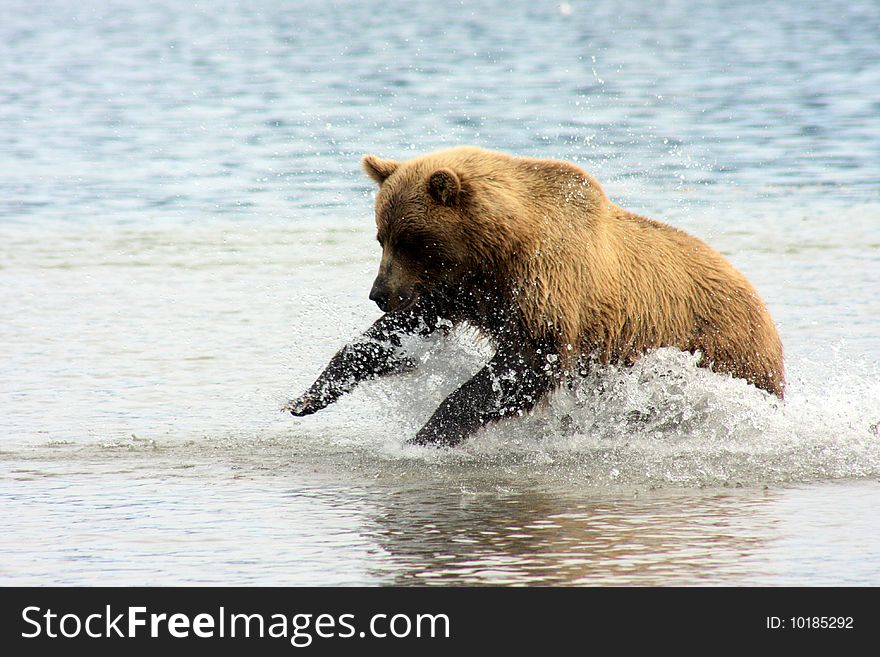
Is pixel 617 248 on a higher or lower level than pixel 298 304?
Result: higher

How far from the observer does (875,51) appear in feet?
104

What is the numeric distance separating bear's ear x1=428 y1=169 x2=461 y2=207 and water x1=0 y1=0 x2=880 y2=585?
0.94 metres

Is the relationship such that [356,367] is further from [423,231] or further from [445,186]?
[445,186]

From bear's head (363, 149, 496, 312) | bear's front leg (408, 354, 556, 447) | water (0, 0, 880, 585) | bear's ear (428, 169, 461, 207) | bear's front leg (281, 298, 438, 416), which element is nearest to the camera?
water (0, 0, 880, 585)

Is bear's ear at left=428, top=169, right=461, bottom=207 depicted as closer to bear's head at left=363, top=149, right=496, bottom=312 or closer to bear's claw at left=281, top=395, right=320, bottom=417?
bear's head at left=363, top=149, right=496, bottom=312

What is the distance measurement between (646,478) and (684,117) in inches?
638

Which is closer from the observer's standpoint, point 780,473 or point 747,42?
point 780,473

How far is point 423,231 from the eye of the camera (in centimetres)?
632

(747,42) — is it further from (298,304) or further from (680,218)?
(298,304)

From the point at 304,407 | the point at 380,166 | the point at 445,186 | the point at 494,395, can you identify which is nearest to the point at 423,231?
the point at 445,186

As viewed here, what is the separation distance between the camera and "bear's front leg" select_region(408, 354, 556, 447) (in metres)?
6.52

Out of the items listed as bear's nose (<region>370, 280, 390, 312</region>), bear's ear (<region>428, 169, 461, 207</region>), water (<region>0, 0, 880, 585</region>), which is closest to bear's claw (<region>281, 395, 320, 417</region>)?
water (<region>0, 0, 880, 585</region>)

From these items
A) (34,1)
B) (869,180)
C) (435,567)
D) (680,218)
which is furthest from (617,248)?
(34,1)
